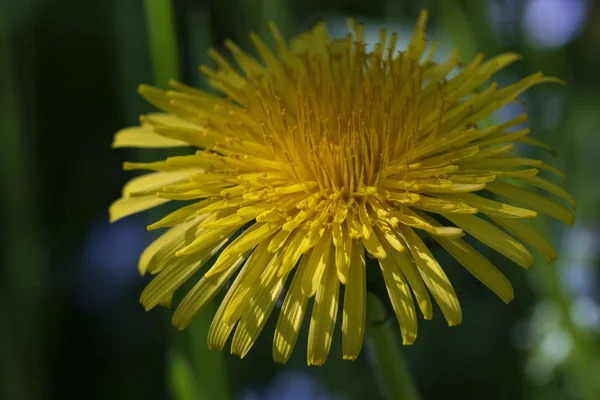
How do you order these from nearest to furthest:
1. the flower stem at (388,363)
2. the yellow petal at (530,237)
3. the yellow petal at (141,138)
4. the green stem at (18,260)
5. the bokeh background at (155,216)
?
the yellow petal at (530,237), the flower stem at (388,363), the yellow petal at (141,138), the bokeh background at (155,216), the green stem at (18,260)

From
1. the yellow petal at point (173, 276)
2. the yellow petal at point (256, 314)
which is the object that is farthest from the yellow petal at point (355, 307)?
the yellow petal at point (173, 276)

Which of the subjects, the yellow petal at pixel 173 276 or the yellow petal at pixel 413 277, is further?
the yellow petal at pixel 173 276

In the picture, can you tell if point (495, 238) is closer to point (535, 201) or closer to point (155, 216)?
point (535, 201)

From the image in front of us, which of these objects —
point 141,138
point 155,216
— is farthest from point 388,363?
point 155,216

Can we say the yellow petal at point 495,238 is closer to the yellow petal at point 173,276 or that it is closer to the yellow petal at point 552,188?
the yellow petal at point 552,188

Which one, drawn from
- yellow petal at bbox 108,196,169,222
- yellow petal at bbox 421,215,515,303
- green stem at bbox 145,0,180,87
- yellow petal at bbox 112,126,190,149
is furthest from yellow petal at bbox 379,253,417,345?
green stem at bbox 145,0,180,87

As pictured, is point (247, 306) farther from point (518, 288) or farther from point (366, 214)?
point (518, 288)

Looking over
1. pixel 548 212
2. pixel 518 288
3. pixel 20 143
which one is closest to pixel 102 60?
pixel 20 143
